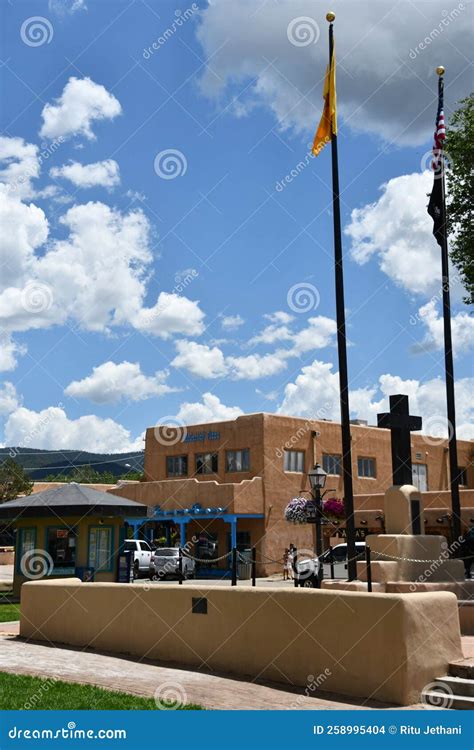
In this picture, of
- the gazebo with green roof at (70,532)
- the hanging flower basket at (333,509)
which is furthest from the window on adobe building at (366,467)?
the gazebo with green roof at (70,532)

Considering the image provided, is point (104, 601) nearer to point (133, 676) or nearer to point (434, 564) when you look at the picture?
point (133, 676)

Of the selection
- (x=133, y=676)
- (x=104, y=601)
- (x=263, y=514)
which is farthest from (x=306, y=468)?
(x=133, y=676)

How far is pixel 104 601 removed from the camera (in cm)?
1451

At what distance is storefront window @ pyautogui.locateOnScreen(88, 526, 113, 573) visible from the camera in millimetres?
22906

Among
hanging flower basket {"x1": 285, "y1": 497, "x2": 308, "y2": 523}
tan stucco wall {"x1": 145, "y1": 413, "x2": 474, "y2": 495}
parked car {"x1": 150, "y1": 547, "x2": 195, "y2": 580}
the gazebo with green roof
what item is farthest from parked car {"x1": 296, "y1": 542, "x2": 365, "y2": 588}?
tan stucco wall {"x1": 145, "y1": 413, "x2": 474, "y2": 495}

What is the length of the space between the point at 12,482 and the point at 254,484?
1081 inches

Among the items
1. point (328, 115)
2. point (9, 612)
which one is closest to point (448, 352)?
point (328, 115)

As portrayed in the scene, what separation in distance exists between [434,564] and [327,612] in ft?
21.1

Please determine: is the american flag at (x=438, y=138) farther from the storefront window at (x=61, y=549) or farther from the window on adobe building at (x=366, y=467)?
the window on adobe building at (x=366, y=467)

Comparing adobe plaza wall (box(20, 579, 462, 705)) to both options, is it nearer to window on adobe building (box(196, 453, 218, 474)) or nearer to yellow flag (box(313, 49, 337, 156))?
yellow flag (box(313, 49, 337, 156))

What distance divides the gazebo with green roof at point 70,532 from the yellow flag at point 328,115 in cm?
1118

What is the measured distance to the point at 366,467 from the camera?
48.0m

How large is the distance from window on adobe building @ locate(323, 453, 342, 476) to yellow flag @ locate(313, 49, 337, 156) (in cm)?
2902

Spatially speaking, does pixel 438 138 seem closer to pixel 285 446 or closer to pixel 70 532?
pixel 70 532
